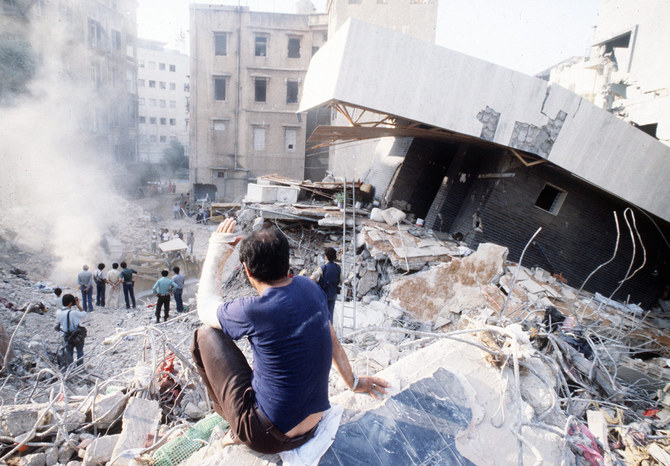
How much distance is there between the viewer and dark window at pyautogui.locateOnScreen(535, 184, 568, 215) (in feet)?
27.6

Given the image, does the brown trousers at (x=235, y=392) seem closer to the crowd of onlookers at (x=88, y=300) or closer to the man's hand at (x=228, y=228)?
the man's hand at (x=228, y=228)

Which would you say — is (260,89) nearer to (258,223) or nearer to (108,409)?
(258,223)

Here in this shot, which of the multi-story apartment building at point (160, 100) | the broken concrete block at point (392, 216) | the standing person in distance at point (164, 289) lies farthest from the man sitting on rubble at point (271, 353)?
the multi-story apartment building at point (160, 100)

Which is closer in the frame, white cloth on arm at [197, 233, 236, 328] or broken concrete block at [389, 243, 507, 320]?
white cloth on arm at [197, 233, 236, 328]

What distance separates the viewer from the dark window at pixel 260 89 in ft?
76.3

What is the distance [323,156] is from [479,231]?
1781cm

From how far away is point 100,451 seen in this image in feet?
8.11

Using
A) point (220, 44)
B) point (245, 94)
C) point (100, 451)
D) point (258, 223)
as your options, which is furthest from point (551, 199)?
point (220, 44)

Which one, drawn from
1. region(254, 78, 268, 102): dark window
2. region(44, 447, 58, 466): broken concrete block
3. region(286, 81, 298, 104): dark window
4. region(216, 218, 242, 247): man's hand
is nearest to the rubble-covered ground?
region(44, 447, 58, 466): broken concrete block

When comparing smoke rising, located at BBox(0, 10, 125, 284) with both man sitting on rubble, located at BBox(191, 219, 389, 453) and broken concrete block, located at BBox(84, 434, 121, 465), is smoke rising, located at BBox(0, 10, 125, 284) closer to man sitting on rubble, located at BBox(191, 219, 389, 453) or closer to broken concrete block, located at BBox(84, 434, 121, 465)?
broken concrete block, located at BBox(84, 434, 121, 465)

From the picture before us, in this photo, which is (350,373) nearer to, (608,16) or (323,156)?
(608,16)

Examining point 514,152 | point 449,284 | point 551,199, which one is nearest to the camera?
point 449,284

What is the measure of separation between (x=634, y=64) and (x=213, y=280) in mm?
14880

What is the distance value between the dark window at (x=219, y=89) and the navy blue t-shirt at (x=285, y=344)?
24.7 meters
